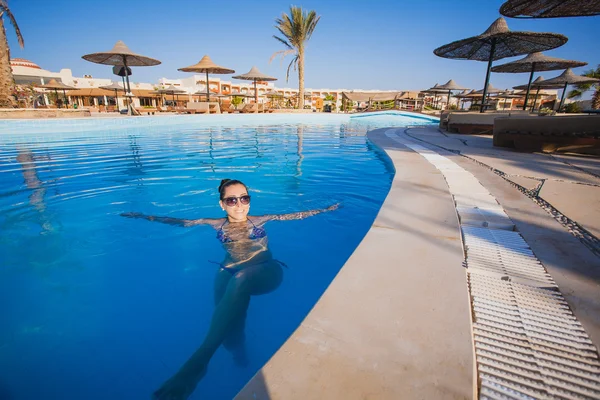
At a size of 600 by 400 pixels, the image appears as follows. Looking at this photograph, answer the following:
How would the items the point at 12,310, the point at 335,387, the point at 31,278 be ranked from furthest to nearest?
the point at 31,278
the point at 12,310
the point at 335,387

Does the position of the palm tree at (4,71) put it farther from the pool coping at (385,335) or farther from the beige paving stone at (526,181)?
the beige paving stone at (526,181)

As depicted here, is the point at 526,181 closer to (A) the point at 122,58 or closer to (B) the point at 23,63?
(A) the point at 122,58

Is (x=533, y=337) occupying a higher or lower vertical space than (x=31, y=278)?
higher

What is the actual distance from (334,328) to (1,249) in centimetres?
361

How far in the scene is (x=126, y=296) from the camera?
236 cm

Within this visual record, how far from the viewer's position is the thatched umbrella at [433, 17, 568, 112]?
7558 millimetres

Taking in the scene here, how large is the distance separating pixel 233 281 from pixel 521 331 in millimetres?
1558

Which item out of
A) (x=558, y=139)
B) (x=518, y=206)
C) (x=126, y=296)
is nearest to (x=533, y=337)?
(x=518, y=206)

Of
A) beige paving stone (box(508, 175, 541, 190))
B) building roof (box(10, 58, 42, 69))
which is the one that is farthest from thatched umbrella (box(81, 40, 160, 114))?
building roof (box(10, 58, 42, 69))

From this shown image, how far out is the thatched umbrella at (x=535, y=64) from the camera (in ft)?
33.9

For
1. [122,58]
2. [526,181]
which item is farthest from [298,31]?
[526,181]

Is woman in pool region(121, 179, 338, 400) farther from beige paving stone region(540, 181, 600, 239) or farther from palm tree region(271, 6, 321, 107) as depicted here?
palm tree region(271, 6, 321, 107)

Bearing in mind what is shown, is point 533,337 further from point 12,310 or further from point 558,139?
point 558,139

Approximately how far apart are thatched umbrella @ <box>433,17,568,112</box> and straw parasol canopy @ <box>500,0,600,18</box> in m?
1.77
